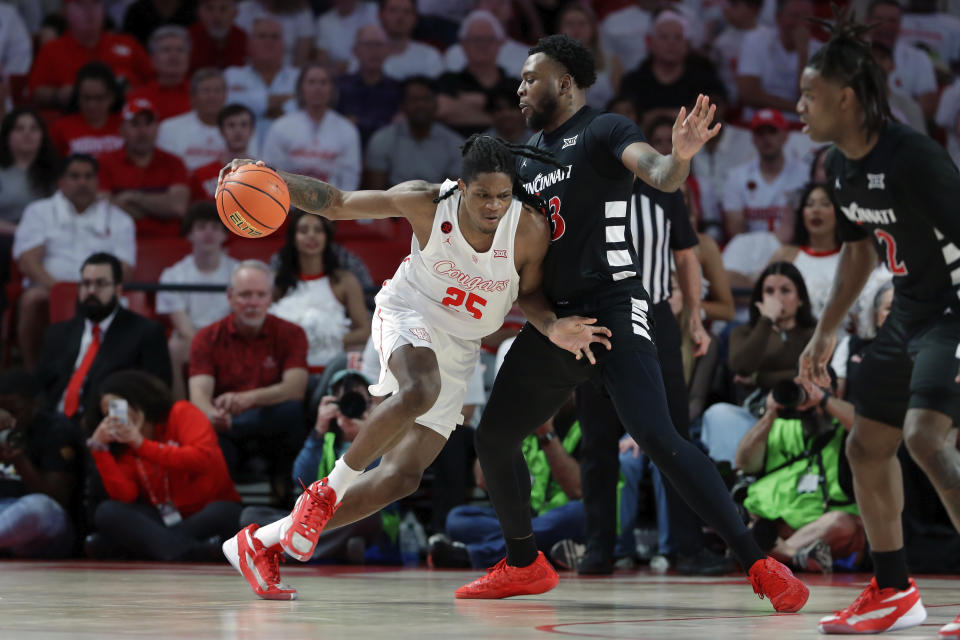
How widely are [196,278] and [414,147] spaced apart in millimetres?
2227

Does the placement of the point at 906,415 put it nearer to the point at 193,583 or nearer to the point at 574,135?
the point at 574,135

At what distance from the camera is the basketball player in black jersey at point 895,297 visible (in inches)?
142

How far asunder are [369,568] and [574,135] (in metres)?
3.32

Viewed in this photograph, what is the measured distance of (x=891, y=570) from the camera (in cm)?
377

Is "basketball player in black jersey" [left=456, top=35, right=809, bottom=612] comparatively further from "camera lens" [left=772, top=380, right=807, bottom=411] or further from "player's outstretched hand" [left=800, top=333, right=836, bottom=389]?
"camera lens" [left=772, top=380, right=807, bottom=411]

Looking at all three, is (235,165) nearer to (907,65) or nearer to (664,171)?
(664,171)

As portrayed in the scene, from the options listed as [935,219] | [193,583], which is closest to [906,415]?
[935,219]

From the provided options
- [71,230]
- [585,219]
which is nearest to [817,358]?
[585,219]

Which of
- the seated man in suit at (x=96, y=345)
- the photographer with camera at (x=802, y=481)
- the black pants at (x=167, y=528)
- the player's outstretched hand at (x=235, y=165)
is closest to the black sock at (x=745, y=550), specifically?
the player's outstretched hand at (x=235, y=165)

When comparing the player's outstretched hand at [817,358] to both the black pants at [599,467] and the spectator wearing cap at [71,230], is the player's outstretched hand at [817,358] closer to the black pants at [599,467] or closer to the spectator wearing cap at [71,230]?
the black pants at [599,467]

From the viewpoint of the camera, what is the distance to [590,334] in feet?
14.8

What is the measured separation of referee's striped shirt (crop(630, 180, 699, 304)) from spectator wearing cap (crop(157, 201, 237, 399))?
3.68 m

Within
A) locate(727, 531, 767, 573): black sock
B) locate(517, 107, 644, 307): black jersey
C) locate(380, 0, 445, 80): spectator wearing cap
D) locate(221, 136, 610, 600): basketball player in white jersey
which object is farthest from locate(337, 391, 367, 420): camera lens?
locate(380, 0, 445, 80): spectator wearing cap

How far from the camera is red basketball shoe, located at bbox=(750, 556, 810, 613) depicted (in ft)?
14.0
